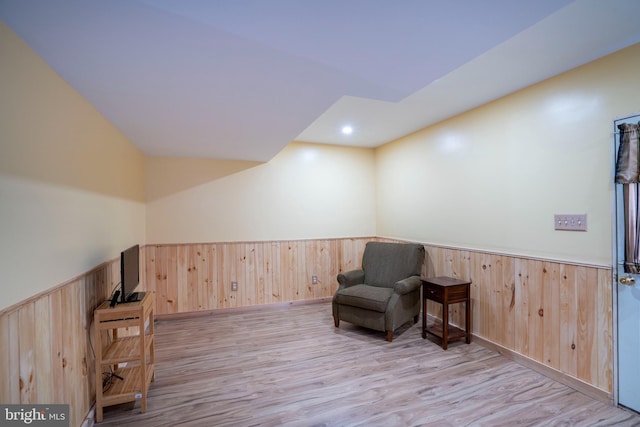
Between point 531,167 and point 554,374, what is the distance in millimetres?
1729

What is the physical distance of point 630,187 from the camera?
2.01 meters

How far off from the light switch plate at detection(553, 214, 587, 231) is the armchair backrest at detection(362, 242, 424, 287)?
1.47 metres

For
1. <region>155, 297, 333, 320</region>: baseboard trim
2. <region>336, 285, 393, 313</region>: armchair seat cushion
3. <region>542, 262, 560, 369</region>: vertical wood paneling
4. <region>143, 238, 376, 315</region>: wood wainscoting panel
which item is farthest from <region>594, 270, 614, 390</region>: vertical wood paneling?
<region>155, 297, 333, 320</region>: baseboard trim

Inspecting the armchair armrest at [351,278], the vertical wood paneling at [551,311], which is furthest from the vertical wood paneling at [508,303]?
the armchair armrest at [351,278]

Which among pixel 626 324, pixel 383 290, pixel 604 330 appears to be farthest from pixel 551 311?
pixel 383 290

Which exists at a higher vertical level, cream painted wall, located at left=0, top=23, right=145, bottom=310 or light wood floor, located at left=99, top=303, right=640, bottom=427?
cream painted wall, located at left=0, top=23, right=145, bottom=310

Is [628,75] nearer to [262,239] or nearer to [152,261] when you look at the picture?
[262,239]

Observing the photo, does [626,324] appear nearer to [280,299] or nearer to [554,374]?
[554,374]

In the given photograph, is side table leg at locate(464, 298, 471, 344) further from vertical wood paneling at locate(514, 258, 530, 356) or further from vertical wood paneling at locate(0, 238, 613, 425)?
vertical wood paneling at locate(514, 258, 530, 356)

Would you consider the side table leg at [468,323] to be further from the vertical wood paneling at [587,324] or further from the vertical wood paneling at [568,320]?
the vertical wood paneling at [587,324]

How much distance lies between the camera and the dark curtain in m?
1.98

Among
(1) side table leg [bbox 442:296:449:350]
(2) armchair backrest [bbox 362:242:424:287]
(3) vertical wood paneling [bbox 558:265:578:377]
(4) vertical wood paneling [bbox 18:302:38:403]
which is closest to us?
(4) vertical wood paneling [bbox 18:302:38:403]

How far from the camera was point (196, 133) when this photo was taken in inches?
114

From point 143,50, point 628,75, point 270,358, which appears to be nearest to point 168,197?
point 270,358
